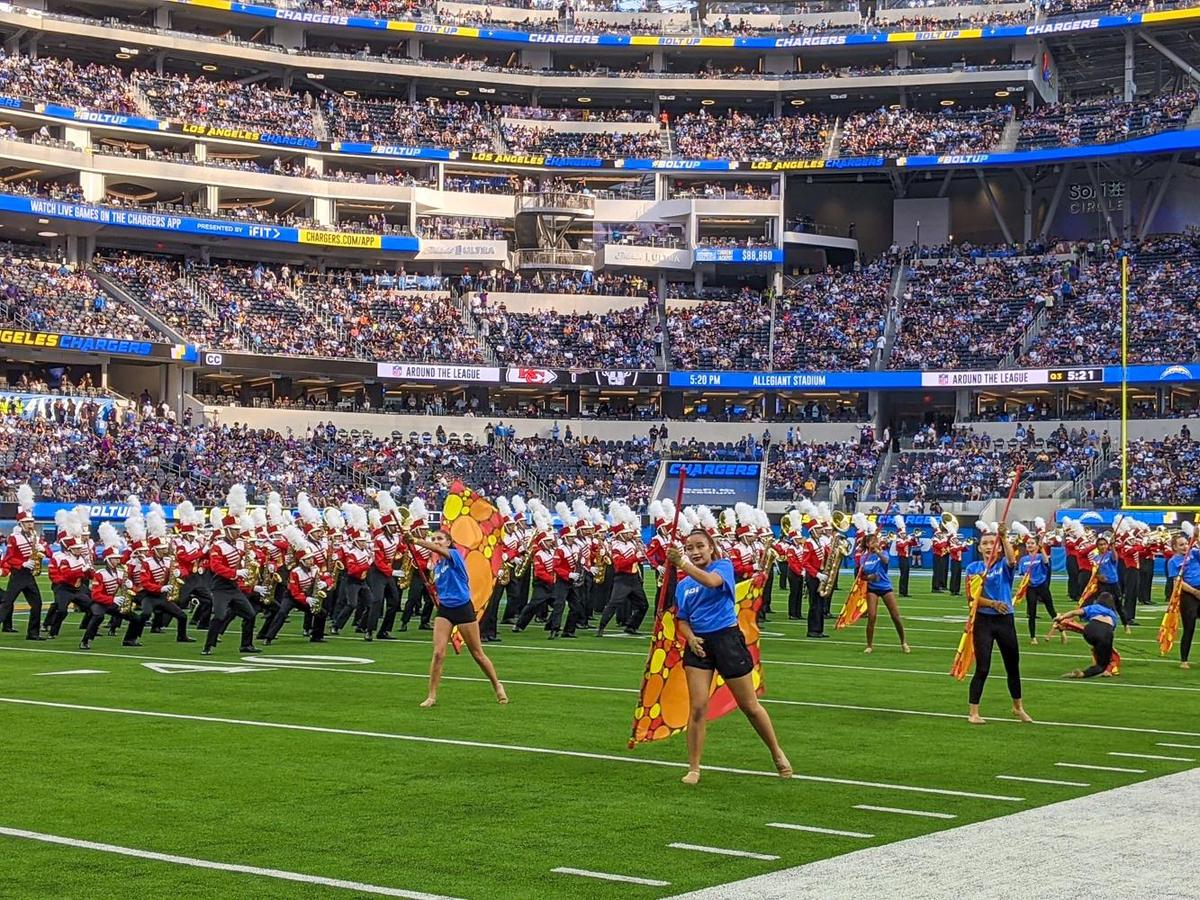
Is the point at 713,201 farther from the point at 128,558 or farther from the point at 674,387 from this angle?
the point at 128,558

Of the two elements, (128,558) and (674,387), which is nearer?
(128,558)

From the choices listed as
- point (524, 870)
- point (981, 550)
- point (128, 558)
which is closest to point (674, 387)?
point (128, 558)

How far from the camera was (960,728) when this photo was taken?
11930mm

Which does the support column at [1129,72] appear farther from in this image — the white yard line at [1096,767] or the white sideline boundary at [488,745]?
the white sideline boundary at [488,745]

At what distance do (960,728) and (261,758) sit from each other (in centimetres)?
502

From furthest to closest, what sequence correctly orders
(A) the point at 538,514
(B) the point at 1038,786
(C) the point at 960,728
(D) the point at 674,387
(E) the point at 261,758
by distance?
(D) the point at 674,387 → (A) the point at 538,514 → (C) the point at 960,728 → (E) the point at 261,758 → (B) the point at 1038,786

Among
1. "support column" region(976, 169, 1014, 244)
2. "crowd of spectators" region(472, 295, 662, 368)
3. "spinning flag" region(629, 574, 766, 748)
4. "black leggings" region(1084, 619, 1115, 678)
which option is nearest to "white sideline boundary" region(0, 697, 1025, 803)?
"spinning flag" region(629, 574, 766, 748)

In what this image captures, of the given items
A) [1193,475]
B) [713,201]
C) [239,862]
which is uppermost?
[713,201]

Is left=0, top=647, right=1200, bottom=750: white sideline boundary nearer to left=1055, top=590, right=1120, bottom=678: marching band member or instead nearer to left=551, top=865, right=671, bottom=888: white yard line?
left=1055, top=590, right=1120, bottom=678: marching band member

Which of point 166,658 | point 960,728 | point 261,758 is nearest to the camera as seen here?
point 261,758

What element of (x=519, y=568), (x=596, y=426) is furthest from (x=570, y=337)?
(x=519, y=568)

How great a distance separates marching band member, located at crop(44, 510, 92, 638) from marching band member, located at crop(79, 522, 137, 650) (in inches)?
13.7

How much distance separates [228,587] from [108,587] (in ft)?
5.90

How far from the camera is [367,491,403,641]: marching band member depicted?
20.0 metres
